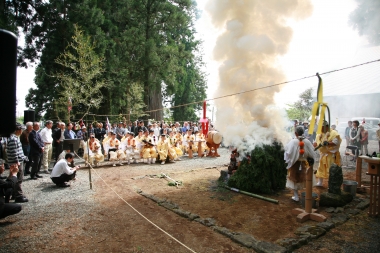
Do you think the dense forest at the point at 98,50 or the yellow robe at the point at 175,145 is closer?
the yellow robe at the point at 175,145

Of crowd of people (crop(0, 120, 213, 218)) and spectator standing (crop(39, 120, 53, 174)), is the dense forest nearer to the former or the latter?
crowd of people (crop(0, 120, 213, 218))

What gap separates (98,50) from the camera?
16.4 meters

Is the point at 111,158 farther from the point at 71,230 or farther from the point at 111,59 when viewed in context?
the point at 111,59

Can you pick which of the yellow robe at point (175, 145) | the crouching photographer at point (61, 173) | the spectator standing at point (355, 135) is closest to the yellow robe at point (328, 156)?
the spectator standing at point (355, 135)

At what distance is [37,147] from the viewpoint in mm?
8523

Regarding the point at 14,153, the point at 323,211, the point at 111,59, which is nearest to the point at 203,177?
the point at 323,211

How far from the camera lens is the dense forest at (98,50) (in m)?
15.0

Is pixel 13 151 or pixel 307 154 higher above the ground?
pixel 307 154

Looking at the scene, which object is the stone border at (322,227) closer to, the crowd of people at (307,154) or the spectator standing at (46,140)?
the crowd of people at (307,154)

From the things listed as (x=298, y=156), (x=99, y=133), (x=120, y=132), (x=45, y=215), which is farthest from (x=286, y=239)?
(x=99, y=133)

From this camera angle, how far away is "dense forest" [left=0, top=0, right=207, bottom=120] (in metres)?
15.0

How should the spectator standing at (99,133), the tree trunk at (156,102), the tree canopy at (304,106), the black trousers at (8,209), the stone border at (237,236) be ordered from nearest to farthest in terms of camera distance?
1. the stone border at (237,236)
2. the black trousers at (8,209)
3. the spectator standing at (99,133)
4. the tree trunk at (156,102)
5. the tree canopy at (304,106)

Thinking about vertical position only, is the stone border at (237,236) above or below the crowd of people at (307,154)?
below

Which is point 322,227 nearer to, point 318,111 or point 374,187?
point 374,187
